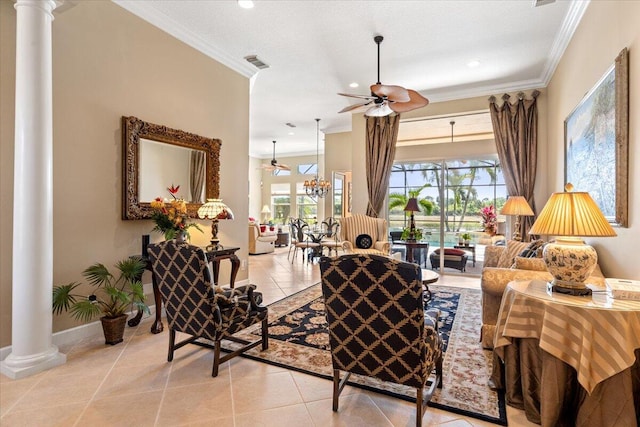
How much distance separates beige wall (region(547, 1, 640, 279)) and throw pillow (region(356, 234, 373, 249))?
297cm

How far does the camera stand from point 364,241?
5.97 m

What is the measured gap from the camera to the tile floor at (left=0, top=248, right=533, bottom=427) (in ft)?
6.59

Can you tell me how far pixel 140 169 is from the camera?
3713 millimetres

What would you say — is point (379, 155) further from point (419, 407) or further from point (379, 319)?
point (419, 407)

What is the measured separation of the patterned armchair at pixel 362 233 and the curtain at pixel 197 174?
105 inches

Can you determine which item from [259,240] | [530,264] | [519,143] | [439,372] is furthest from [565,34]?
[259,240]

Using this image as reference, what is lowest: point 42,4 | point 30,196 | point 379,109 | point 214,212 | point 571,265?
point 571,265

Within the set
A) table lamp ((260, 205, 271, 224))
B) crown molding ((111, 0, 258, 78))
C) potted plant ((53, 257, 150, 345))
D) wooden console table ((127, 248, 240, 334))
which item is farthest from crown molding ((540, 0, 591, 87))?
table lamp ((260, 205, 271, 224))

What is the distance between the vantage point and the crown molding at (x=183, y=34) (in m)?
3.61

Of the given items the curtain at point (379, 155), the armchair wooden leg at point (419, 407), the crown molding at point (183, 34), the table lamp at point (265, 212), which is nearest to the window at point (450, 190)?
the curtain at point (379, 155)

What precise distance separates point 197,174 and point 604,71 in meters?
4.55

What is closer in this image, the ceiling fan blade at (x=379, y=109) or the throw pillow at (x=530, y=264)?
the throw pillow at (x=530, y=264)

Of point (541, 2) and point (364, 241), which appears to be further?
point (364, 241)

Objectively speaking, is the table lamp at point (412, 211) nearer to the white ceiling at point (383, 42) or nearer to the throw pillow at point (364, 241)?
the throw pillow at point (364, 241)
